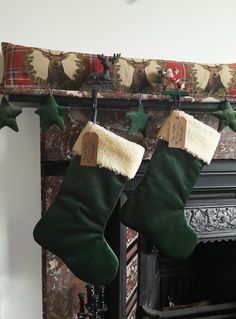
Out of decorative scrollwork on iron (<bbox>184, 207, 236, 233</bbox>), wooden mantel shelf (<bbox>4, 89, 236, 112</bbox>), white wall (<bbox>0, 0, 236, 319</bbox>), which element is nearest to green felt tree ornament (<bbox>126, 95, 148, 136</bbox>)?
wooden mantel shelf (<bbox>4, 89, 236, 112</bbox>)

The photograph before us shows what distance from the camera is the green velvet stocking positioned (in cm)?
96

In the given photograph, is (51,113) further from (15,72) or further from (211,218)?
(211,218)

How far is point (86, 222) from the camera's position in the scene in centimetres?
96

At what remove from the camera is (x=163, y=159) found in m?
1.01

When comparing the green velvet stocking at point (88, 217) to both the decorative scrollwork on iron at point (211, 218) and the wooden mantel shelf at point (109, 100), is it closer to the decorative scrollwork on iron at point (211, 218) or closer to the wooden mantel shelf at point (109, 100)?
the wooden mantel shelf at point (109, 100)

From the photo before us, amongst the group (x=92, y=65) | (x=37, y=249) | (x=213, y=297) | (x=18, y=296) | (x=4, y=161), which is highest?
(x=92, y=65)

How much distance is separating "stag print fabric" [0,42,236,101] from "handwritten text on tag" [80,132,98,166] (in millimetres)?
150

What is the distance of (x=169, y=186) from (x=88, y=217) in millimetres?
270

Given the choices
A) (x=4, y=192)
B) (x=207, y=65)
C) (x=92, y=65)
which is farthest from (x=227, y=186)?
(x=4, y=192)

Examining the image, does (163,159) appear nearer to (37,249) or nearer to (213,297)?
(37,249)

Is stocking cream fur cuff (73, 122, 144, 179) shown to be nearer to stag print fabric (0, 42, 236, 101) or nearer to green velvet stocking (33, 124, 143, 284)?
green velvet stocking (33, 124, 143, 284)

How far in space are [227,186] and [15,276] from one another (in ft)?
2.86

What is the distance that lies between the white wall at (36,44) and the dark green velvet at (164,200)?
0.39m

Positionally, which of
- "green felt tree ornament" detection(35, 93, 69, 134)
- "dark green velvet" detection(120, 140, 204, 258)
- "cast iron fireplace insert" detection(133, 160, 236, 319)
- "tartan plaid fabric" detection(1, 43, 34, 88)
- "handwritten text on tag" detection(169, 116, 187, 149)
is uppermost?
"tartan plaid fabric" detection(1, 43, 34, 88)
